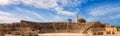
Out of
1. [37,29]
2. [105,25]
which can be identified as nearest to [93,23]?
[105,25]

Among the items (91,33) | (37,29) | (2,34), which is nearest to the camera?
(2,34)

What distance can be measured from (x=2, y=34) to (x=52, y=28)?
13427 mm

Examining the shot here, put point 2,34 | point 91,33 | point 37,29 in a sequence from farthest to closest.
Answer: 1. point 37,29
2. point 91,33
3. point 2,34

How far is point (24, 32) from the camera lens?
56469mm

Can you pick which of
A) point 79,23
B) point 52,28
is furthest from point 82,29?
point 52,28

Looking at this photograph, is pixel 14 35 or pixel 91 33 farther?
pixel 91 33

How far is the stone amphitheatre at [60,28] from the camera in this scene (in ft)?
193

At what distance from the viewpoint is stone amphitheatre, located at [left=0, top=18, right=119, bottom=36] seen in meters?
58.9

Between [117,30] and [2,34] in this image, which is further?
[117,30]

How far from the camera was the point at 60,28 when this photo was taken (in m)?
65.6

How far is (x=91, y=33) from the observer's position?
192 ft

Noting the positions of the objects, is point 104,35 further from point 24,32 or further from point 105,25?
point 24,32

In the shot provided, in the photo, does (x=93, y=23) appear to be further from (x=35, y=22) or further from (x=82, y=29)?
(x=35, y=22)

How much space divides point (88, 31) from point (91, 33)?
257 cm
